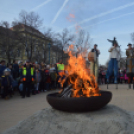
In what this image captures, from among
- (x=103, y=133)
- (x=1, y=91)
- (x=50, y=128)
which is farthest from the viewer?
(x=1, y=91)

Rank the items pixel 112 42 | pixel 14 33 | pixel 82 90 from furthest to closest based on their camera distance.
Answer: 1. pixel 14 33
2. pixel 112 42
3. pixel 82 90

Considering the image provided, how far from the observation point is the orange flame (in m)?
3.82

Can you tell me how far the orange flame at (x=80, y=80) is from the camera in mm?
3823

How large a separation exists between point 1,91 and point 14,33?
23.1 m

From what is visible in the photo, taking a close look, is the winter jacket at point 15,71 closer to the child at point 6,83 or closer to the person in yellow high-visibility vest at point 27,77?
the person in yellow high-visibility vest at point 27,77

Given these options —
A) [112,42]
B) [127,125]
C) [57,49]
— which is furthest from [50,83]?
[57,49]

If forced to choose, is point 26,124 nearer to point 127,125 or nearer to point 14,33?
point 127,125

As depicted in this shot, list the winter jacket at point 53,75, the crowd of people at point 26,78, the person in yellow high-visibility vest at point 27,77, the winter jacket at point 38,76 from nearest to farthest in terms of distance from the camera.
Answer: the crowd of people at point 26,78, the person in yellow high-visibility vest at point 27,77, the winter jacket at point 38,76, the winter jacket at point 53,75

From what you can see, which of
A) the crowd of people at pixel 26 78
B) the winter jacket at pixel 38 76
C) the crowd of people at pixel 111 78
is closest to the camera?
the crowd of people at pixel 26 78

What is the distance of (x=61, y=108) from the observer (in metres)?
3.49

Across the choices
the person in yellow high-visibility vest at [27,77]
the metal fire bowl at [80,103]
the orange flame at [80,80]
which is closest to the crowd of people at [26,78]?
the person in yellow high-visibility vest at [27,77]

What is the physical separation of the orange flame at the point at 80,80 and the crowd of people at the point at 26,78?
210 inches

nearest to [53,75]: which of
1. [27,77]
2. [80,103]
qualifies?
[27,77]

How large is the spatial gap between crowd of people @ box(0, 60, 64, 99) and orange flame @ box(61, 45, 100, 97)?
5332mm
